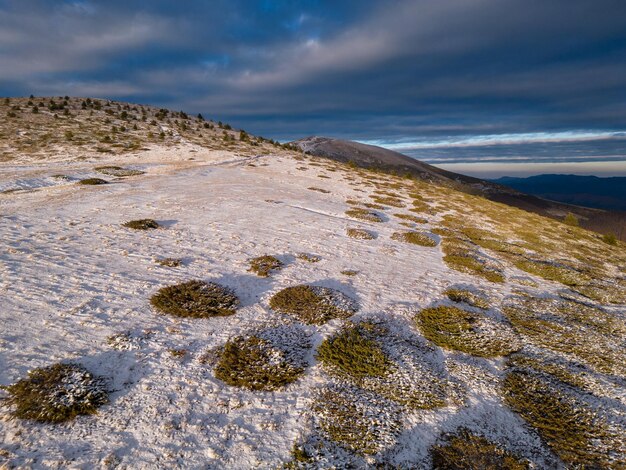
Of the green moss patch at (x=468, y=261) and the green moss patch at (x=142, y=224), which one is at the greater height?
the green moss patch at (x=142, y=224)

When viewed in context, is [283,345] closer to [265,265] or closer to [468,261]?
[265,265]

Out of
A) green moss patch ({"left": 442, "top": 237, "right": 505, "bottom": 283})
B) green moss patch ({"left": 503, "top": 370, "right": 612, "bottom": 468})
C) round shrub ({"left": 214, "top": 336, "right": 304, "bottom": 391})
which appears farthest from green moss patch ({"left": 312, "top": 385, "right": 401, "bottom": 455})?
green moss patch ({"left": 442, "top": 237, "right": 505, "bottom": 283})

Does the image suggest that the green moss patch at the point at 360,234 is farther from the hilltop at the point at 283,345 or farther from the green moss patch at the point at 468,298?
the green moss patch at the point at 468,298

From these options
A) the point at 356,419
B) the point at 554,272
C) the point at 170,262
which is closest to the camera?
the point at 356,419

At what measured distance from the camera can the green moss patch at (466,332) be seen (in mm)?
11984

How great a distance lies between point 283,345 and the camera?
423 inches

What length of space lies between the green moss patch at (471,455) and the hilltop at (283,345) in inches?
1.9

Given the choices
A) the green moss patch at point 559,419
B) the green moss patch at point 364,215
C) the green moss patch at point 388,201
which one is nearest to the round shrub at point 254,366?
the green moss patch at point 559,419

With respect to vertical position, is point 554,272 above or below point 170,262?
below

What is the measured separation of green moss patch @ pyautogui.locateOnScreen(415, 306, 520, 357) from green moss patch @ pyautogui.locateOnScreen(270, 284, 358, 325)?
333 cm

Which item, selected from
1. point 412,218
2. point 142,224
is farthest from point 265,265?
point 412,218

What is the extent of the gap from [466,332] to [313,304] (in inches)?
259

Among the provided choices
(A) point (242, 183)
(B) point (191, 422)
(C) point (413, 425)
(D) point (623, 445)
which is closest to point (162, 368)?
(B) point (191, 422)

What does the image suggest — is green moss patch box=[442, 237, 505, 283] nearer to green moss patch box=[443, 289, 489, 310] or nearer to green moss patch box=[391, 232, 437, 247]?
green moss patch box=[391, 232, 437, 247]
